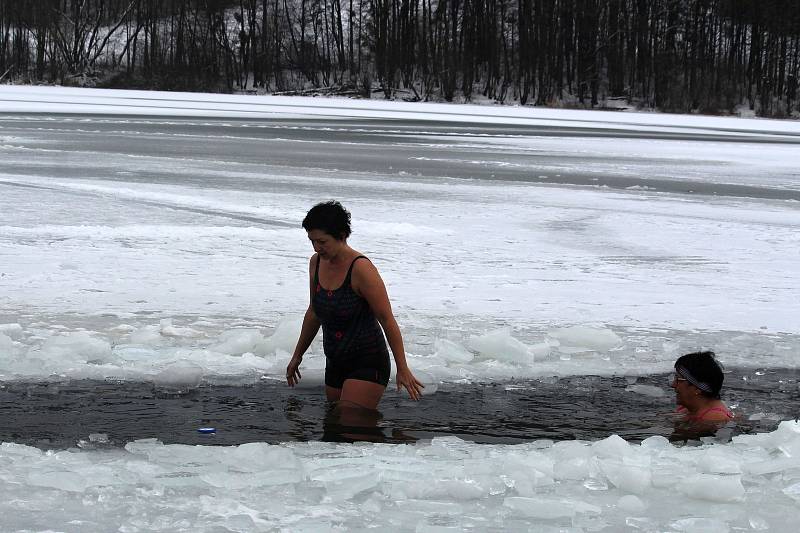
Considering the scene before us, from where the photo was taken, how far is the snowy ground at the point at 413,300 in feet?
11.3

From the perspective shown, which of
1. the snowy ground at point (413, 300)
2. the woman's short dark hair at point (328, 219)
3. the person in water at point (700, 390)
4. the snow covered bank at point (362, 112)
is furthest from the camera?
the snow covered bank at point (362, 112)

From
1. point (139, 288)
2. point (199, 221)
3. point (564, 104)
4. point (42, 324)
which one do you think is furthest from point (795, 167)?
point (564, 104)

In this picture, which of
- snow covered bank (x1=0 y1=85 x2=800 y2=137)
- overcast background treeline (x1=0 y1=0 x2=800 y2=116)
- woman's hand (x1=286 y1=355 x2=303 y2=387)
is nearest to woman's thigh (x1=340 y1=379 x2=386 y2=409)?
woman's hand (x1=286 y1=355 x2=303 y2=387)

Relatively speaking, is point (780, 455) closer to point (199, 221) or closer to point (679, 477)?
point (679, 477)

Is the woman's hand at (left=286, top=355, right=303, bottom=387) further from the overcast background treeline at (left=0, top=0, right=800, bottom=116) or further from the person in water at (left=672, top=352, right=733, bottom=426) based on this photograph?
the overcast background treeline at (left=0, top=0, right=800, bottom=116)

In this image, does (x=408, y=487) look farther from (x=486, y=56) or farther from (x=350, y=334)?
(x=486, y=56)

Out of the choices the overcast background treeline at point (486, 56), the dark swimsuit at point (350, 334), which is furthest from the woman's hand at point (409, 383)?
the overcast background treeline at point (486, 56)

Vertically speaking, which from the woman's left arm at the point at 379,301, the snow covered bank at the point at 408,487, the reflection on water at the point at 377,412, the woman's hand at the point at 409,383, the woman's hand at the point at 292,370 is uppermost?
the woman's left arm at the point at 379,301

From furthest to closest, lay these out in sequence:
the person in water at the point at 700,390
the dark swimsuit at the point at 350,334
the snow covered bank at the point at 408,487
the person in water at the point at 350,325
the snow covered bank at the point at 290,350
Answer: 1. the snow covered bank at the point at 290,350
2. the person in water at the point at 700,390
3. the dark swimsuit at the point at 350,334
4. the person in water at the point at 350,325
5. the snow covered bank at the point at 408,487

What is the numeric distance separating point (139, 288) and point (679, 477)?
4.17 metres

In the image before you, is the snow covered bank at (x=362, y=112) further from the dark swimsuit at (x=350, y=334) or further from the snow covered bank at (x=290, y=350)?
the dark swimsuit at (x=350, y=334)

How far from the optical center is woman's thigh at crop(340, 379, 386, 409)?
469 cm

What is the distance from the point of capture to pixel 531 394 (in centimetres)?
514

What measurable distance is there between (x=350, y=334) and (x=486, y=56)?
4171cm
